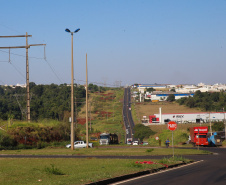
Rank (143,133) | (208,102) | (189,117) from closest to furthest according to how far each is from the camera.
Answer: (143,133) → (189,117) → (208,102)

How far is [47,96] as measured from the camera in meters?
155

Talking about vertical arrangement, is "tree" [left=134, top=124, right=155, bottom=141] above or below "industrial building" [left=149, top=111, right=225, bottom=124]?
Answer: below

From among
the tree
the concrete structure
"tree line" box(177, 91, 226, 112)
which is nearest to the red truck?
the tree

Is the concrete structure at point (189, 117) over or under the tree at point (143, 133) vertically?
over

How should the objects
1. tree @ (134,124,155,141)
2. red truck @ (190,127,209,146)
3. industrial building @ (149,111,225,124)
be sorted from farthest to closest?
industrial building @ (149,111,225,124), tree @ (134,124,155,141), red truck @ (190,127,209,146)

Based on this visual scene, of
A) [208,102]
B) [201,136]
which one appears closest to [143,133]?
[201,136]

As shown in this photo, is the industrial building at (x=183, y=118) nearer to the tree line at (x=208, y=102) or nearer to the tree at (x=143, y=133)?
the tree at (x=143, y=133)

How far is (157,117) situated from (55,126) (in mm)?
73831

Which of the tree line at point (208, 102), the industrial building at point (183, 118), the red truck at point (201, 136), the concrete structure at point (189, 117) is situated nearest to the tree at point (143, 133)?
the concrete structure at point (189, 117)

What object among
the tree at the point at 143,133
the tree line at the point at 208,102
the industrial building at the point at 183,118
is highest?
the tree line at the point at 208,102

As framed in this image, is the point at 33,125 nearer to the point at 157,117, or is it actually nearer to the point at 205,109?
the point at 157,117

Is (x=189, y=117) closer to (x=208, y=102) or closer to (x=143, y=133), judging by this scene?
(x=143, y=133)

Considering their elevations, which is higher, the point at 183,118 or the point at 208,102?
the point at 208,102

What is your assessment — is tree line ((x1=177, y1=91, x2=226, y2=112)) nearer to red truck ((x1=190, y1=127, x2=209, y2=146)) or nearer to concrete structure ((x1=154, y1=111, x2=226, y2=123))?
concrete structure ((x1=154, y1=111, x2=226, y2=123))
